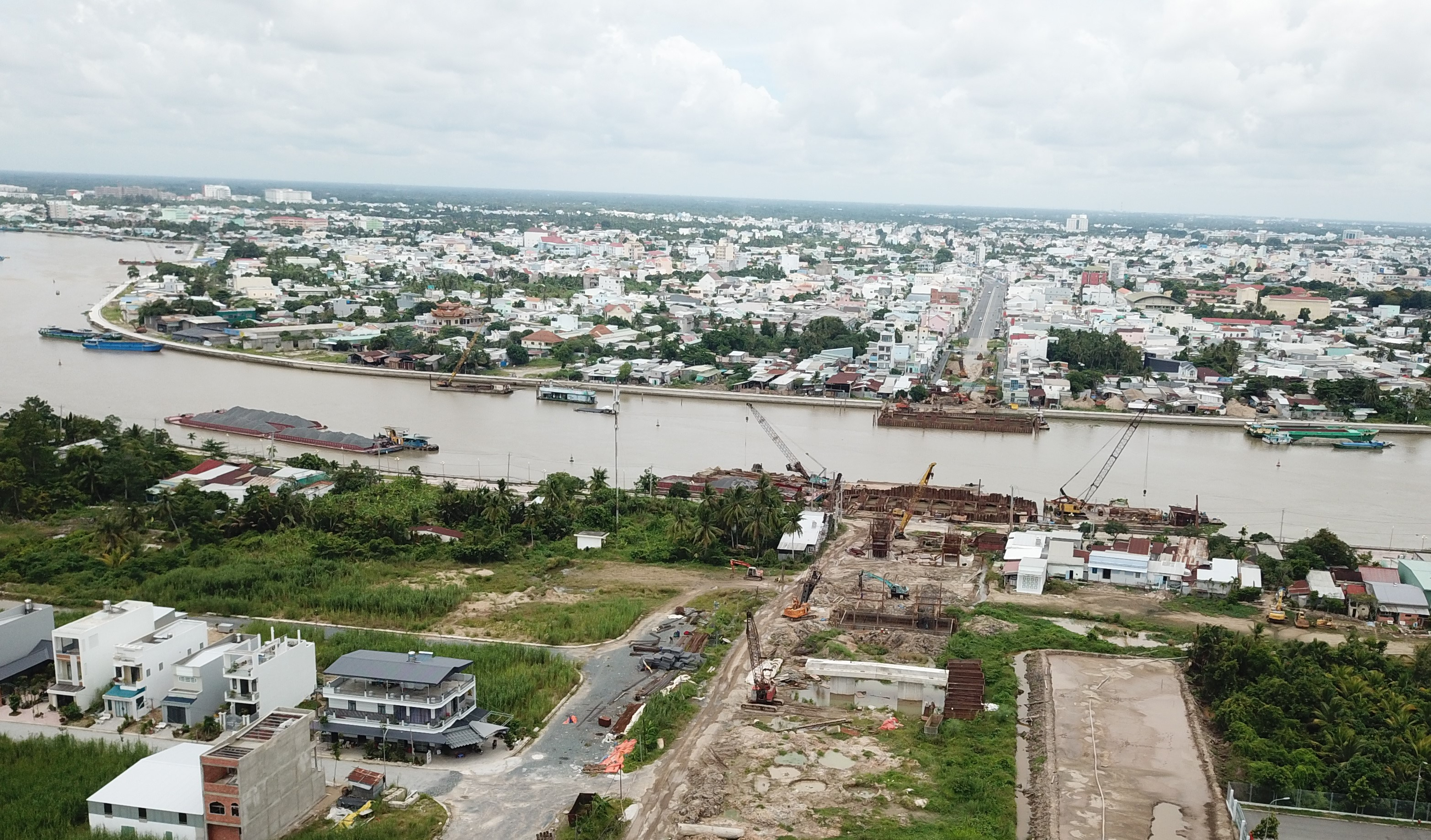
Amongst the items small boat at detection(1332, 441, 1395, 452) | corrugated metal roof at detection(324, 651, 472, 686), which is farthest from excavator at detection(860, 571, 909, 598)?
small boat at detection(1332, 441, 1395, 452)

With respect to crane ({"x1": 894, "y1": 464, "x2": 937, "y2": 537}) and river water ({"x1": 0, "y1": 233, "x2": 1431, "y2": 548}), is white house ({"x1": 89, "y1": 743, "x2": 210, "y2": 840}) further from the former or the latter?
river water ({"x1": 0, "y1": 233, "x2": 1431, "y2": 548})

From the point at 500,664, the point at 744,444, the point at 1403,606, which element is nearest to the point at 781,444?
the point at 744,444

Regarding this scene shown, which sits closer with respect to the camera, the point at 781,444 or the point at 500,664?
the point at 500,664

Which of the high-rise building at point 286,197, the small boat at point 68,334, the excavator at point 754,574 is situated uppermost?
the high-rise building at point 286,197

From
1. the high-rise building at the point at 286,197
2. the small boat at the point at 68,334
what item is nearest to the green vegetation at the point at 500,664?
the small boat at the point at 68,334

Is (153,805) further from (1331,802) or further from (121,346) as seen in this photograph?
(121,346)

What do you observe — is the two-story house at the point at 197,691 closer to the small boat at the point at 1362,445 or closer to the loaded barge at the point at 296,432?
the loaded barge at the point at 296,432
